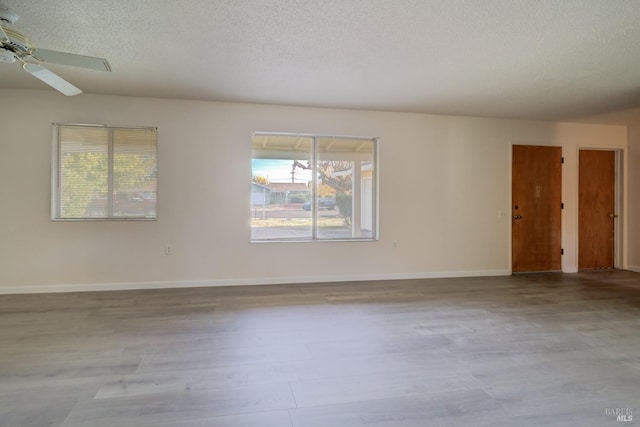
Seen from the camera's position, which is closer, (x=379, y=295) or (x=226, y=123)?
(x=379, y=295)

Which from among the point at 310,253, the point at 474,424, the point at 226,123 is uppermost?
the point at 226,123

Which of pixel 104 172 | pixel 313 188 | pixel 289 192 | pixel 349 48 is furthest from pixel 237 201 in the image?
pixel 349 48

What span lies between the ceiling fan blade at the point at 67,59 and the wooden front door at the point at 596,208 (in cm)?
726

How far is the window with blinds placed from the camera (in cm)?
453

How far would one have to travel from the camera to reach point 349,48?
313 cm

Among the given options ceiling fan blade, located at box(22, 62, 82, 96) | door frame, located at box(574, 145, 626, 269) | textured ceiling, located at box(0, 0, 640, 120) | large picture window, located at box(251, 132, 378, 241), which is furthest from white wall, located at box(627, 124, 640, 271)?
ceiling fan blade, located at box(22, 62, 82, 96)

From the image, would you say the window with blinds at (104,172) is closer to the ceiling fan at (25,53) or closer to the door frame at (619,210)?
the ceiling fan at (25,53)

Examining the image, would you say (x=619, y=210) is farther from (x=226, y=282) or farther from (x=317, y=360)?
(x=226, y=282)

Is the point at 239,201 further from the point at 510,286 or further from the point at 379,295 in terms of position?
the point at 510,286

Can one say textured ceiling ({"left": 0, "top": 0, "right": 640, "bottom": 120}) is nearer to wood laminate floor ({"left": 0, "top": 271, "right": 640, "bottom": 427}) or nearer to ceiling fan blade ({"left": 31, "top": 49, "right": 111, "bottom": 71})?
ceiling fan blade ({"left": 31, "top": 49, "right": 111, "bottom": 71})

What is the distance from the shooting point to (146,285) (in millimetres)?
4727

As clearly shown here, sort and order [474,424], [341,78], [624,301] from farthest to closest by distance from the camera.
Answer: [624,301], [341,78], [474,424]

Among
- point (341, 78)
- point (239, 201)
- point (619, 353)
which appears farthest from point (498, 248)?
point (239, 201)

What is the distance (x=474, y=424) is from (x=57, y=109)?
5.57 metres
